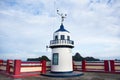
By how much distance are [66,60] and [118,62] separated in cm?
748

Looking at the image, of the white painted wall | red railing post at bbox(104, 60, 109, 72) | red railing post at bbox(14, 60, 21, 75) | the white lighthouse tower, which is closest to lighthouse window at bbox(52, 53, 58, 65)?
the white lighthouse tower

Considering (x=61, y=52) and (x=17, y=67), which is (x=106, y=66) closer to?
(x=61, y=52)

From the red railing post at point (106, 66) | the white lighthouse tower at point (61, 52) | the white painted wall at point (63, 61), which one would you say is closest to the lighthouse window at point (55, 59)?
Result: the white lighthouse tower at point (61, 52)

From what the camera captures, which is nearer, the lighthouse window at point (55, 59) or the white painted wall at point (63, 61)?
the white painted wall at point (63, 61)

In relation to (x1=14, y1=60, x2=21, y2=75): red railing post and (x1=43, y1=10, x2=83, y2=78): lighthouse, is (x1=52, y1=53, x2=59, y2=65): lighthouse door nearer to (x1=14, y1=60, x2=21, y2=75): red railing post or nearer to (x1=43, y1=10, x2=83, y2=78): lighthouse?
(x1=43, y1=10, x2=83, y2=78): lighthouse

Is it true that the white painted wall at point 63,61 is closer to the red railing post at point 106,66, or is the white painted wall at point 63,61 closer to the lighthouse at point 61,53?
the lighthouse at point 61,53

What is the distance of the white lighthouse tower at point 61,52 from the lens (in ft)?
67.4

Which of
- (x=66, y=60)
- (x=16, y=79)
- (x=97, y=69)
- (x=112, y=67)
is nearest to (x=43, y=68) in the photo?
(x=66, y=60)

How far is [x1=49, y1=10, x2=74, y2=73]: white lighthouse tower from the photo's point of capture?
20547 mm

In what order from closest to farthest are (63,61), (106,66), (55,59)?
1. (63,61)
2. (55,59)
3. (106,66)

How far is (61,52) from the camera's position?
2075 cm

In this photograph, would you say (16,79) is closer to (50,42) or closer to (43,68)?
(43,68)

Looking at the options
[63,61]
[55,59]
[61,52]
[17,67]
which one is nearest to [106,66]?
[63,61]

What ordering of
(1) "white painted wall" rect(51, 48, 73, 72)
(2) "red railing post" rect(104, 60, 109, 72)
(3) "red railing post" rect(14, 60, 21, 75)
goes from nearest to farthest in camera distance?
(3) "red railing post" rect(14, 60, 21, 75)
(1) "white painted wall" rect(51, 48, 73, 72)
(2) "red railing post" rect(104, 60, 109, 72)
